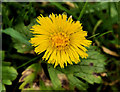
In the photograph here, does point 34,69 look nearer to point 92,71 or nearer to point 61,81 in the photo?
point 61,81

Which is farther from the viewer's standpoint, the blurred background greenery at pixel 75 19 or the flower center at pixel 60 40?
the blurred background greenery at pixel 75 19

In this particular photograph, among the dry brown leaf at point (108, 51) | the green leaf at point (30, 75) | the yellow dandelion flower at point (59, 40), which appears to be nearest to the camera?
the yellow dandelion flower at point (59, 40)

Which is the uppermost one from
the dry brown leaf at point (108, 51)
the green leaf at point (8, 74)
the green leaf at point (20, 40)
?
the green leaf at point (20, 40)

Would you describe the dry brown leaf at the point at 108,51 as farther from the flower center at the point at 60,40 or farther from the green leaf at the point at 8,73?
the green leaf at the point at 8,73

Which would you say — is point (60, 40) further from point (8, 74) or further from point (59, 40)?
point (8, 74)

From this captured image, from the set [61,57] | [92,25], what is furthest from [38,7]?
[61,57]

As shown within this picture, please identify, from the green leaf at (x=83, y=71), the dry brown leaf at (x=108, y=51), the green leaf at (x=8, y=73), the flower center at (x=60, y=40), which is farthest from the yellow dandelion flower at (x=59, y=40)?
the dry brown leaf at (x=108, y=51)

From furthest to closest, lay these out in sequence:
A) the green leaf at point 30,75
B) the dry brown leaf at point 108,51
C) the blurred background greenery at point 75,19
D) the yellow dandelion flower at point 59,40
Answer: the dry brown leaf at point 108,51 → the blurred background greenery at point 75,19 → the green leaf at point 30,75 → the yellow dandelion flower at point 59,40

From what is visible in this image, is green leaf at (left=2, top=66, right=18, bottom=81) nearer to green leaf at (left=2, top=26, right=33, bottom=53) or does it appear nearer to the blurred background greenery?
the blurred background greenery

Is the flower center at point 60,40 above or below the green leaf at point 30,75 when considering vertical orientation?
above

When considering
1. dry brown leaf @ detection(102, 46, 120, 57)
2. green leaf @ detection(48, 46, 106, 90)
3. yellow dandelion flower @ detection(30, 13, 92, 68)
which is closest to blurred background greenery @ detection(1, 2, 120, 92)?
dry brown leaf @ detection(102, 46, 120, 57)
